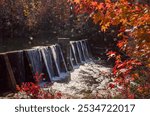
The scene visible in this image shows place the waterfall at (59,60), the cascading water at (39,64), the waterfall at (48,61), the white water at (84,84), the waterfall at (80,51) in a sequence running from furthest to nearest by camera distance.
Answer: the waterfall at (80,51) < the waterfall at (59,60) < the waterfall at (48,61) < the cascading water at (39,64) < the white water at (84,84)

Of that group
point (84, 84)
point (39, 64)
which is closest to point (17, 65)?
point (39, 64)

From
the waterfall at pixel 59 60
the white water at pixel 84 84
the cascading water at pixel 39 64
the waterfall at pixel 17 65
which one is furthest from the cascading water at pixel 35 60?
the waterfall at pixel 59 60

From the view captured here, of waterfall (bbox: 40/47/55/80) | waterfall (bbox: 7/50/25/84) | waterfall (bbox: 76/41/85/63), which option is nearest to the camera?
waterfall (bbox: 7/50/25/84)

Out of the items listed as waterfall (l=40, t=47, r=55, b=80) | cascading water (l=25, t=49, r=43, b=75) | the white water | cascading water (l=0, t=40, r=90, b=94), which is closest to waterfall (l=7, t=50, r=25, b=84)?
cascading water (l=0, t=40, r=90, b=94)

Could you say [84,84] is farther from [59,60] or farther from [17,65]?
[17,65]

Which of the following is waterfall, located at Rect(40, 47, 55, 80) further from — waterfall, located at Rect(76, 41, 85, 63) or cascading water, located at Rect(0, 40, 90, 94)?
waterfall, located at Rect(76, 41, 85, 63)

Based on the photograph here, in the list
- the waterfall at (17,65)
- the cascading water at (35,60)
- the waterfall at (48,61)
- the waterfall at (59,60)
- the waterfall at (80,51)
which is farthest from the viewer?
the waterfall at (80,51)

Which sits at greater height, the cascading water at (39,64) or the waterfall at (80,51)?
the cascading water at (39,64)

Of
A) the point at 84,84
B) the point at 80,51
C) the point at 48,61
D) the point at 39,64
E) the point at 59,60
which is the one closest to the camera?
the point at 84,84

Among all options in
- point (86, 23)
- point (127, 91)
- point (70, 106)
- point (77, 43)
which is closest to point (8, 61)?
point (127, 91)

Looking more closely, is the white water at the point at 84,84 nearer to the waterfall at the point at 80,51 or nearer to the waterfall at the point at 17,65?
the waterfall at the point at 17,65

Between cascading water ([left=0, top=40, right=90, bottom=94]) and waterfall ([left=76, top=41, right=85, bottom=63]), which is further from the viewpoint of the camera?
waterfall ([left=76, top=41, right=85, bottom=63])

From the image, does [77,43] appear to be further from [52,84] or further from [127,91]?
[127,91]

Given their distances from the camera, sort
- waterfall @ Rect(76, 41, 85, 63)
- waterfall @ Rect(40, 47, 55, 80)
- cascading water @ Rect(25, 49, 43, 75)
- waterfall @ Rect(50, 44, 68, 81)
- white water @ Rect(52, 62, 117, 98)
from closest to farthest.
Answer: white water @ Rect(52, 62, 117, 98)
cascading water @ Rect(25, 49, 43, 75)
waterfall @ Rect(40, 47, 55, 80)
waterfall @ Rect(50, 44, 68, 81)
waterfall @ Rect(76, 41, 85, 63)
